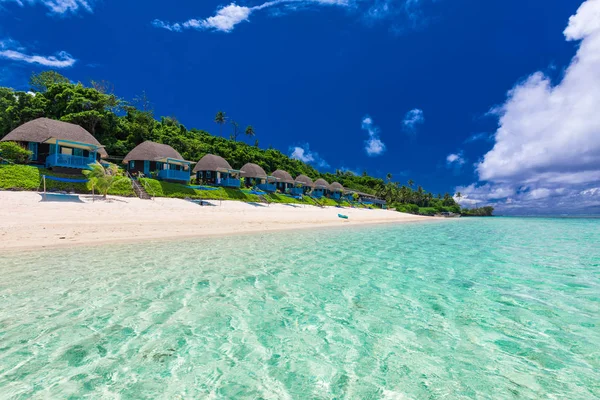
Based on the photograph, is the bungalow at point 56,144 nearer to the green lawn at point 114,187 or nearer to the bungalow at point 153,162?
the green lawn at point 114,187

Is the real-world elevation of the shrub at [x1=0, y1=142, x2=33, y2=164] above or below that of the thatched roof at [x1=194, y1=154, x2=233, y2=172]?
below

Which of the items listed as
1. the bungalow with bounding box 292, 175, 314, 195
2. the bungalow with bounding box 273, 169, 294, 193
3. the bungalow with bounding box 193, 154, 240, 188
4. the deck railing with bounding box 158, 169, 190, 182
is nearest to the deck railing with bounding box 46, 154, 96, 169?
the deck railing with bounding box 158, 169, 190, 182

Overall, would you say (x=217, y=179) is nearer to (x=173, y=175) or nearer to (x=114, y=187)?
(x=173, y=175)

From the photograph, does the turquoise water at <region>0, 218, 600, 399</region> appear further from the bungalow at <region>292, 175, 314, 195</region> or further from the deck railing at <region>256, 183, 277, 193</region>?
the bungalow at <region>292, 175, 314, 195</region>

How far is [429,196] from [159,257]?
364ft

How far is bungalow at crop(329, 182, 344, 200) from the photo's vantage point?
6369cm

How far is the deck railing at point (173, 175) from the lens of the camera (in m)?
31.1

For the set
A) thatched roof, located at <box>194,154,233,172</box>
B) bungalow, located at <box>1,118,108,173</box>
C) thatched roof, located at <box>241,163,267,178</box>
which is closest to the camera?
bungalow, located at <box>1,118,108,173</box>

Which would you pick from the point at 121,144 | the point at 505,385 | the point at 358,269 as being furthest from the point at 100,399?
the point at 121,144

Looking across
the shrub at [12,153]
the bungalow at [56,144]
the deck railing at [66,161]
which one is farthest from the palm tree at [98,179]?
the shrub at [12,153]

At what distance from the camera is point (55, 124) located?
27.8m

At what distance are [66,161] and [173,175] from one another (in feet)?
31.0

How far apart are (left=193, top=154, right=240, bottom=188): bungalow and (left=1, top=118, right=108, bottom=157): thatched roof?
13686 mm

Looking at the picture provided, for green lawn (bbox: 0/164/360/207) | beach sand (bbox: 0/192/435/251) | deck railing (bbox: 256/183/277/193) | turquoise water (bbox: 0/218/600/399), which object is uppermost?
deck railing (bbox: 256/183/277/193)
